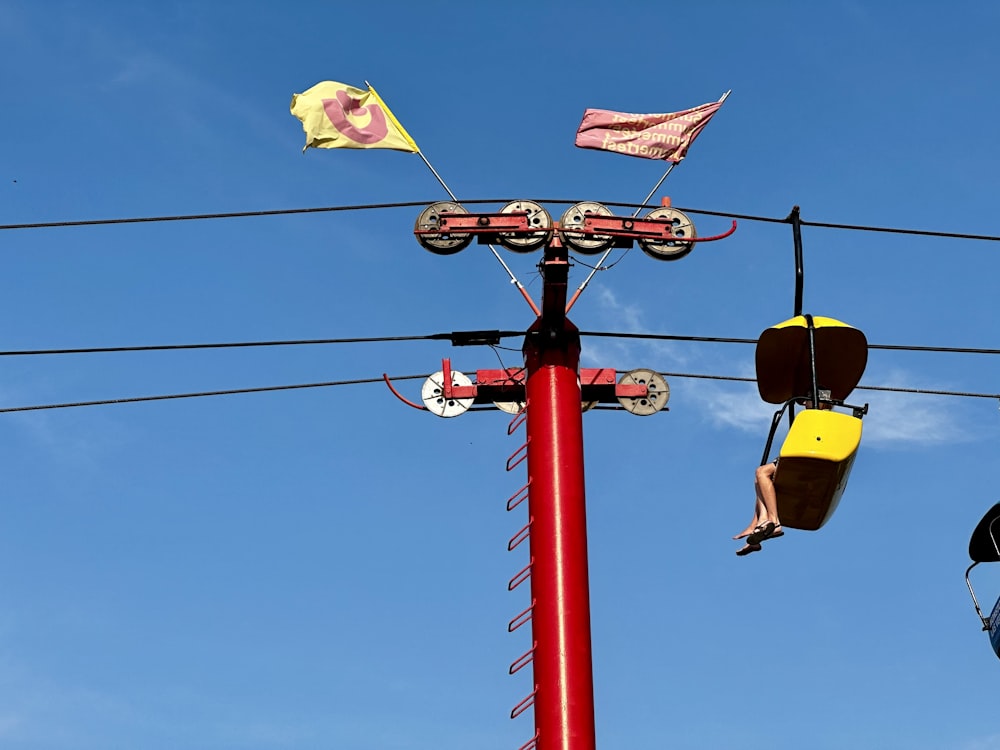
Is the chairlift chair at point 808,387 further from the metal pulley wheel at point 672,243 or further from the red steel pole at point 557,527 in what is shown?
the metal pulley wheel at point 672,243

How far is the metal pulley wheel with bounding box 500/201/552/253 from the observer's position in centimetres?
1402

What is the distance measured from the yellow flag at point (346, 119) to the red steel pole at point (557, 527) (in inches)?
101

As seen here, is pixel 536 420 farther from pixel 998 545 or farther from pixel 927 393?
pixel 998 545

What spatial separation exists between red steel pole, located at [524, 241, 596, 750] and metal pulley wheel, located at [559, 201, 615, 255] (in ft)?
0.56

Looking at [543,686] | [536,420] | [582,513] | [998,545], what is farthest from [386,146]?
[998,545]

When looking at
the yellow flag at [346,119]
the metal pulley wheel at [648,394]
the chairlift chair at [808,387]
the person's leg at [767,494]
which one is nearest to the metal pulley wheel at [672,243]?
the metal pulley wheel at [648,394]

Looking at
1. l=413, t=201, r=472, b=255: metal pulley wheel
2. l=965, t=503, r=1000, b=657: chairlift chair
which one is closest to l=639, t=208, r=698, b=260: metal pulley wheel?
l=413, t=201, r=472, b=255: metal pulley wheel

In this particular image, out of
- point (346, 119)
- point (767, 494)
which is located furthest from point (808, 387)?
point (346, 119)

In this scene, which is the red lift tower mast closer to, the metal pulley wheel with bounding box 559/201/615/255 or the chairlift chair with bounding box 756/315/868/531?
the metal pulley wheel with bounding box 559/201/615/255

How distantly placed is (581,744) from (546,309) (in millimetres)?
3950

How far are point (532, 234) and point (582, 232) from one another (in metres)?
0.46

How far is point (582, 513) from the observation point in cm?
1367

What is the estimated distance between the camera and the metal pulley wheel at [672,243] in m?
14.3

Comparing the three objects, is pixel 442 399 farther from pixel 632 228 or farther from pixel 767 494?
pixel 767 494
